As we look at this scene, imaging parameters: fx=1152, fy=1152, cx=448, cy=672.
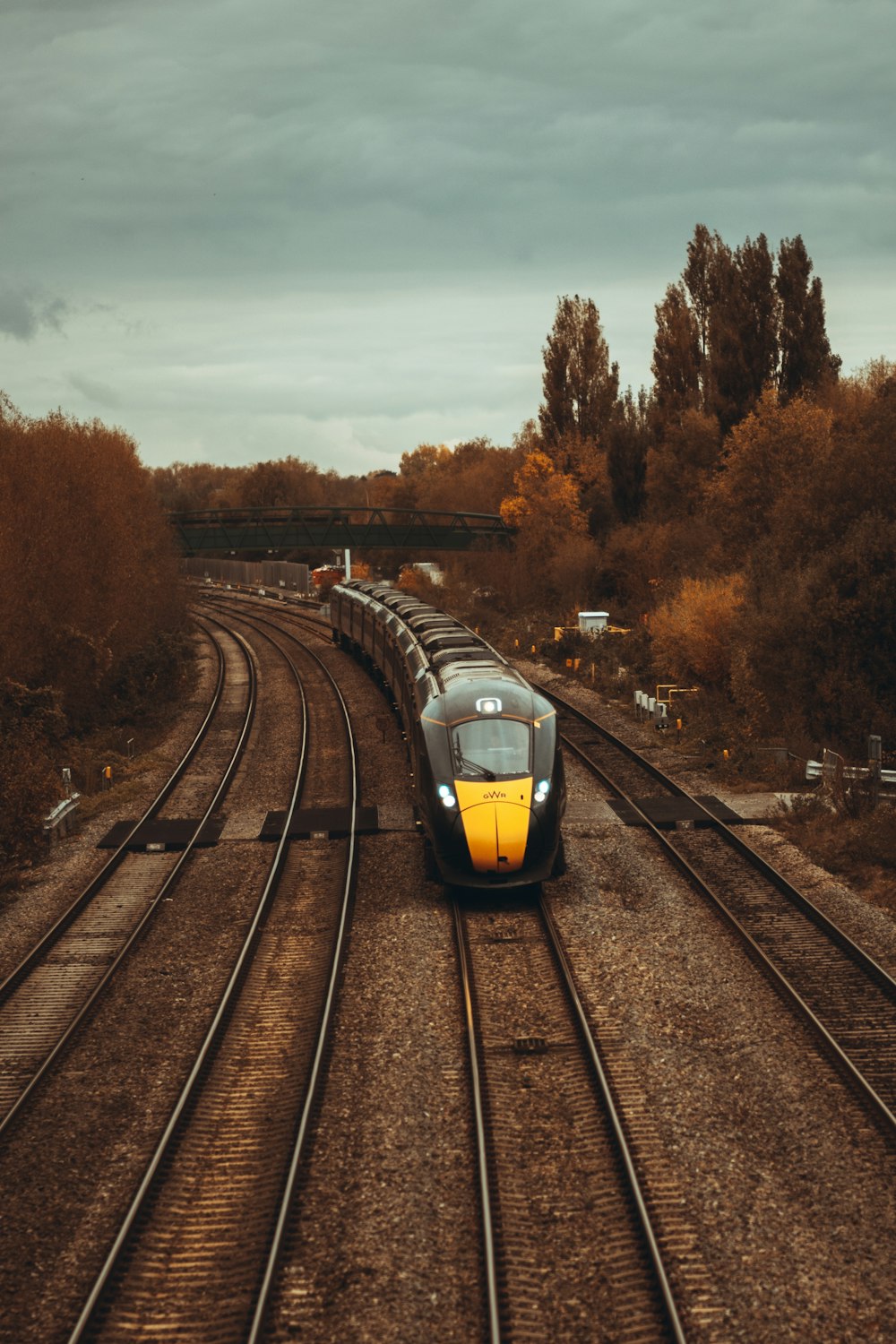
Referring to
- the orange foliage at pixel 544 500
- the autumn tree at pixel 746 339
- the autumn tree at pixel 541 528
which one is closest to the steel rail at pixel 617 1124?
the autumn tree at pixel 746 339

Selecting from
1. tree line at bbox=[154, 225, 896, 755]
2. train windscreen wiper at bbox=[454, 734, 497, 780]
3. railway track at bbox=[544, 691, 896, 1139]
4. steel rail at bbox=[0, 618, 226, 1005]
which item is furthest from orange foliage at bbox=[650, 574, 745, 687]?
train windscreen wiper at bbox=[454, 734, 497, 780]

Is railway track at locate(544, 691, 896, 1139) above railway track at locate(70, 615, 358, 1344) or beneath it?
above

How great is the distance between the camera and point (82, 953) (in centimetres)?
1444

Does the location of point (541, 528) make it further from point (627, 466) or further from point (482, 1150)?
point (482, 1150)

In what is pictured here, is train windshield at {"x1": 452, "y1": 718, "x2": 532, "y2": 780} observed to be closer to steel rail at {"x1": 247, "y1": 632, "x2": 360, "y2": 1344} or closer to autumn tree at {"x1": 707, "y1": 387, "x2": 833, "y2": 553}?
steel rail at {"x1": 247, "y1": 632, "x2": 360, "y2": 1344}

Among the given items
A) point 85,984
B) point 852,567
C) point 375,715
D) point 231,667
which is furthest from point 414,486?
Result: point 85,984

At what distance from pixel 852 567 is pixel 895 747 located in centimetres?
393

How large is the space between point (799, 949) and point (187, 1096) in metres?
7.52

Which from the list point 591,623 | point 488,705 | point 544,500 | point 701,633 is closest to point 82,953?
point 488,705

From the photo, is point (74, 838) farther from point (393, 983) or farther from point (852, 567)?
point (852, 567)

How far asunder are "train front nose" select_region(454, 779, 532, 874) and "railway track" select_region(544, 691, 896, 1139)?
283cm

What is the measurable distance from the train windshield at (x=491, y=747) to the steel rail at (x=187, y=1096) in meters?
3.46

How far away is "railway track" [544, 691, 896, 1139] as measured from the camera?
11.0 meters

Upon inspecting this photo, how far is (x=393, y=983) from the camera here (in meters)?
13.0
